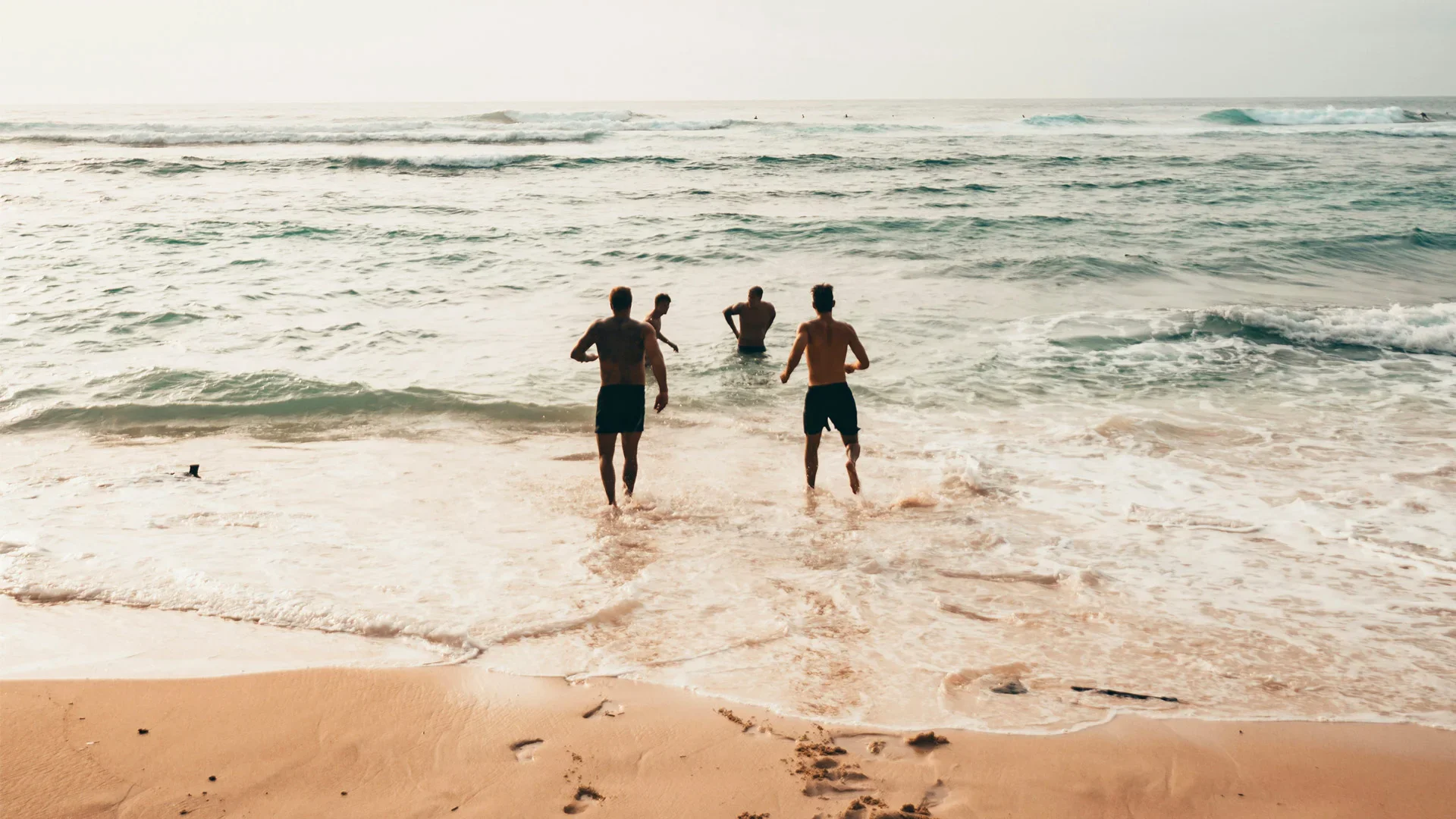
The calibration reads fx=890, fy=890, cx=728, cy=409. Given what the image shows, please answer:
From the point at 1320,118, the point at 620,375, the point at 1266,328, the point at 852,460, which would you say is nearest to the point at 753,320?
the point at 852,460

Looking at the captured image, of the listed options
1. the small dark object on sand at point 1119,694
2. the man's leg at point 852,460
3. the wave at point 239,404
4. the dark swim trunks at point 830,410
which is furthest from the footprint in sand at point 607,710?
the wave at point 239,404

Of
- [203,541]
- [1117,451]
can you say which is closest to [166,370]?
[203,541]

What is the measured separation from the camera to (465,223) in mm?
20281

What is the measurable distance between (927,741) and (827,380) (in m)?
3.60

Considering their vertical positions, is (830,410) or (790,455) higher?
(830,410)

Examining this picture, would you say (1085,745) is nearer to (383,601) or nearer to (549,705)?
(549,705)

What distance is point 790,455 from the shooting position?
773 centimetres

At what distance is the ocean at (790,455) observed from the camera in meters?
4.38

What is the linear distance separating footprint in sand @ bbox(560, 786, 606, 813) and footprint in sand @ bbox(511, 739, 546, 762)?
282 mm

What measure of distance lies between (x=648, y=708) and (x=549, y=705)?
42cm

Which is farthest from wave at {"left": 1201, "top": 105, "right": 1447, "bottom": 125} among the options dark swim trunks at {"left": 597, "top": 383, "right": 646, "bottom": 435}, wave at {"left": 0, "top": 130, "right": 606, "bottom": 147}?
dark swim trunks at {"left": 597, "top": 383, "right": 646, "bottom": 435}

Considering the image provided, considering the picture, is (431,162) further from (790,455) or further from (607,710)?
(607,710)

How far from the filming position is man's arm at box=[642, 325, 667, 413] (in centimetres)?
632

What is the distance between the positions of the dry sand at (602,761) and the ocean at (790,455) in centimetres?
22
